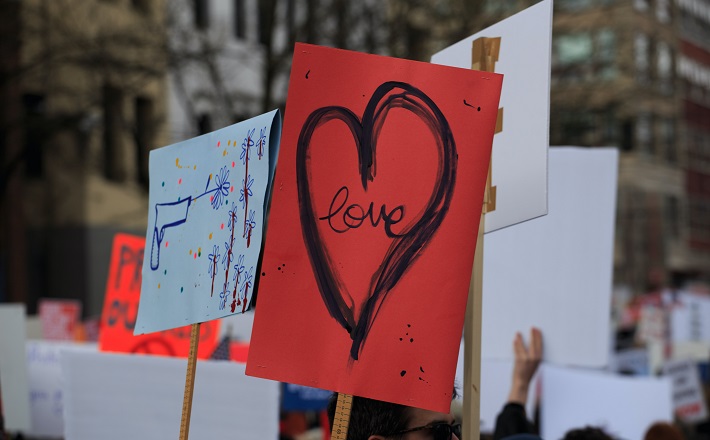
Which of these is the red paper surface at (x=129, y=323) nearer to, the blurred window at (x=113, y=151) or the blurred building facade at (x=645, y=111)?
the blurred window at (x=113, y=151)

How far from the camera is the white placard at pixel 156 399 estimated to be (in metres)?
3.82

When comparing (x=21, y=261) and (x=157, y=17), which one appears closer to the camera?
(x=21, y=261)

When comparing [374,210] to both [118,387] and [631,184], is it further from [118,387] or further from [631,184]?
[631,184]

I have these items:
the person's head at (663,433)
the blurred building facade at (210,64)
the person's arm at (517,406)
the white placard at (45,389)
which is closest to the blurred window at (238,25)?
the blurred building facade at (210,64)

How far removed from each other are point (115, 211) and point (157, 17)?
4.32m

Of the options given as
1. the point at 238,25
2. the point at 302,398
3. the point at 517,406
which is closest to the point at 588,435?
the point at 517,406

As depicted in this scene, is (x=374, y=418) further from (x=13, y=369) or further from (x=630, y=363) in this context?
(x=630, y=363)

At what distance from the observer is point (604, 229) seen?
4.57 m

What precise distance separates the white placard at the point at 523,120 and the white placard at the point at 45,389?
4.43 m

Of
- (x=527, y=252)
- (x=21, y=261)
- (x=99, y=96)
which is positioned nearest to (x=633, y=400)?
(x=527, y=252)

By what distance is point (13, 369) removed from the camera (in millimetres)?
5594

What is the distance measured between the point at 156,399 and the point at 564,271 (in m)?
1.63

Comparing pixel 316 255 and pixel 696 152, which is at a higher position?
pixel 696 152

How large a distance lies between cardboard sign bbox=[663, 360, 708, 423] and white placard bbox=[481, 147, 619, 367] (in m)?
4.95
